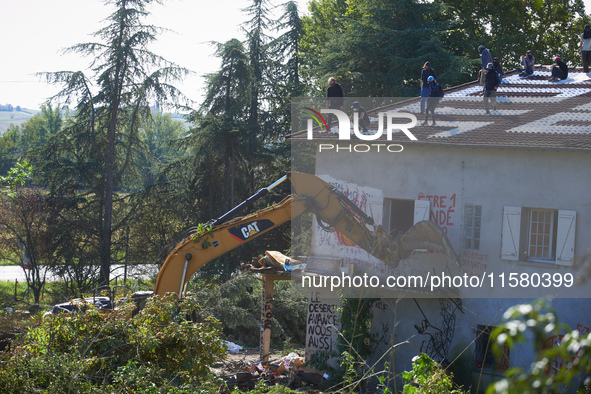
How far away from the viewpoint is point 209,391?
8180 millimetres

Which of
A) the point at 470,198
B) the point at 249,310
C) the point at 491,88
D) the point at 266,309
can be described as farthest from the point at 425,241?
the point at 249,310

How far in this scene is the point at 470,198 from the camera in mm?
13336

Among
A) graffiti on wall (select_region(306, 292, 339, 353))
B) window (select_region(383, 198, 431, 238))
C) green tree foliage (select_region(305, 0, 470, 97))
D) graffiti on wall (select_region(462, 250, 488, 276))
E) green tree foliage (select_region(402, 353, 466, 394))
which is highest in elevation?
green tree foliage (select_region(305, 0, 470, 97))

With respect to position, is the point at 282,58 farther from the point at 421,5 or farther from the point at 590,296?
the point at 590,296

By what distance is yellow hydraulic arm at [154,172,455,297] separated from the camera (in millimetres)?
12492

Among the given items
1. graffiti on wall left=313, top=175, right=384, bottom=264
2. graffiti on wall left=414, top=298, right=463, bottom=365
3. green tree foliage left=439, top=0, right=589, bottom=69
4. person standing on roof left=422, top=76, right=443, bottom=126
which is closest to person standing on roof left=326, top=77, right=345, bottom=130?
graffiti on wall left=313, top=175, right=384, bottom=264

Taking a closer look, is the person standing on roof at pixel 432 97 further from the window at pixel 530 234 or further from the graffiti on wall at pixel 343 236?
the window at pixel 530 234

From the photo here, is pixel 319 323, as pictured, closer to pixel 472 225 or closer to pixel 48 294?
pixel 472 225

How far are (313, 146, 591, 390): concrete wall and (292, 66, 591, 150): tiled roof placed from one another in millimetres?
306

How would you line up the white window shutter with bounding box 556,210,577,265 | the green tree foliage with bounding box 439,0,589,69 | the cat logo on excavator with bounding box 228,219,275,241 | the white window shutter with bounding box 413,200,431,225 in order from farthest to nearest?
1. the green tree foliage with bounding box 439,0,589,69
2. the white window shutter with bounding box 413,200,431,225
3. the cat logo on excavator with bounding box 228,219,275,241
4. the white window shutter with bounding box 556,210,577,265

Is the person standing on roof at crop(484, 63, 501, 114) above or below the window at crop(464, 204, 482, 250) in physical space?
above

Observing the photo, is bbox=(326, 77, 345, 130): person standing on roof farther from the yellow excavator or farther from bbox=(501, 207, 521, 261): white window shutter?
bbox=(501, 207, 521, 261): white window shutter

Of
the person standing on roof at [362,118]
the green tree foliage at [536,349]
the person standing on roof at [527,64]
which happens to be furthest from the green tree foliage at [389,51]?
the green tree foliage at [536,349]

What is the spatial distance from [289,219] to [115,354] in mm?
5028
